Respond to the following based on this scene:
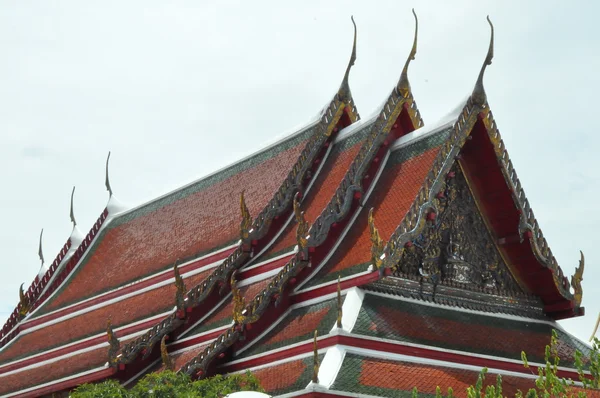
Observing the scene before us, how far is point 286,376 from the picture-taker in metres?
11.2

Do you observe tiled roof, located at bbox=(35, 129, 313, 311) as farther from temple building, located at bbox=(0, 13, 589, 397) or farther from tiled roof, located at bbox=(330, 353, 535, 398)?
tiled roof, located at bbox=(330, 353, 535, 398)

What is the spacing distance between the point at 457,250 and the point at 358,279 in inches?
54.4

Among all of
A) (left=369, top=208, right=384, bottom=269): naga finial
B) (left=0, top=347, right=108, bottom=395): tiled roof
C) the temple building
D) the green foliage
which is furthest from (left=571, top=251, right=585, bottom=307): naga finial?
(left=0, top=347, right=108, bottom=395): tiled roof

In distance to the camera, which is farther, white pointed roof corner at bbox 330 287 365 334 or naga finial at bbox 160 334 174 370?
naga finial at bbox 160 334 174 370

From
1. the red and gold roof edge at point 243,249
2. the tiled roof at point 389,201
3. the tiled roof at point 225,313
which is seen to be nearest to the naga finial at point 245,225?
the red and gold roof edge at point 243,249

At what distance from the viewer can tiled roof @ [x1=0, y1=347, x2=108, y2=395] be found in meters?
14.2

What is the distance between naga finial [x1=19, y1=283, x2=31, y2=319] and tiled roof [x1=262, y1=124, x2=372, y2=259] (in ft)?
18.9

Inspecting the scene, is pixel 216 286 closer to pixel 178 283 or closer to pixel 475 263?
pixel 178 283

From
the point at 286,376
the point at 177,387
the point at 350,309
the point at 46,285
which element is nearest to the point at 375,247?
the point at 350,309

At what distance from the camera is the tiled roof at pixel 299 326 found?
11.5 m

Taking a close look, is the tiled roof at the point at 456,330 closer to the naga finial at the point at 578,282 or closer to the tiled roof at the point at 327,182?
the naga finial at the point at 578,282

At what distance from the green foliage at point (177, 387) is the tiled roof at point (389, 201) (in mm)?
1528

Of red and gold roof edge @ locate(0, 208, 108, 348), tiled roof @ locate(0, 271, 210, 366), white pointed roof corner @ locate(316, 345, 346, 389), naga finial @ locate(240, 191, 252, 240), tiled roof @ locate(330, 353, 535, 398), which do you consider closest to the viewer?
white pointed roof corner @ locate(316, 345, 346, 389)

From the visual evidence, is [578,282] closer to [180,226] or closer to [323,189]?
[323,189]
